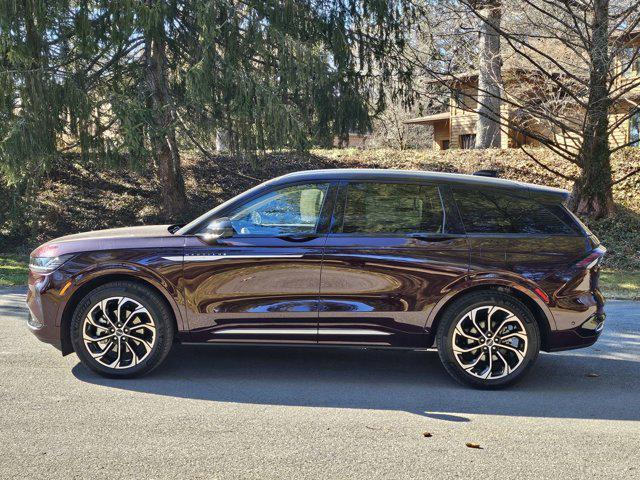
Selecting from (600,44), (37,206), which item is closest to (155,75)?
(37,206)

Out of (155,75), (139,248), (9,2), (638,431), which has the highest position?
(9,2)

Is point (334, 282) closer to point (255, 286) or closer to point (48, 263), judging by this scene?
point (255, 286)

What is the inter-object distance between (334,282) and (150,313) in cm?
158

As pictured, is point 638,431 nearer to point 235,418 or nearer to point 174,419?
point 235,418

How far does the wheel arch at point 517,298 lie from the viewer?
5473 mm

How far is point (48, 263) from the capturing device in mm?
5621

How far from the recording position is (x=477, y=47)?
57.1 ft

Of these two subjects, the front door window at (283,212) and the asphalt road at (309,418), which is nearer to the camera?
the asphalt road at (309,418)

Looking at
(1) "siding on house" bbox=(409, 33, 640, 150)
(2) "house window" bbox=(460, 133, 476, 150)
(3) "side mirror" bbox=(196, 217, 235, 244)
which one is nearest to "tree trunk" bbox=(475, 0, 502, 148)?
(1) "siding on house" bbox=(409, 33, 640, 150)

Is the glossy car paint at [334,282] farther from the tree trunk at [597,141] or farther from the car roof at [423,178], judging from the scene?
the tree trunk at [597,141]

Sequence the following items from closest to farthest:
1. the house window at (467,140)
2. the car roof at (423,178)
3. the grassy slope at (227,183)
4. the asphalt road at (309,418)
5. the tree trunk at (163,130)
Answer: the asphalt road at (309,418) < the car roof at (423,178) < the tree trunk at (163,130) < the grassy slope at (227,183) < the house window at (467,140)

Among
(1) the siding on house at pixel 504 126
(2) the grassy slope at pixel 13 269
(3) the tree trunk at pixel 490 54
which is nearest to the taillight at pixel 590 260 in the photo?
(3) the tree trunk at pixel 490 54

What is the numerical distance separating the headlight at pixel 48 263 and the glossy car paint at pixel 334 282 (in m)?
0.06

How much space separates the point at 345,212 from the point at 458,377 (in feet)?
5.59
